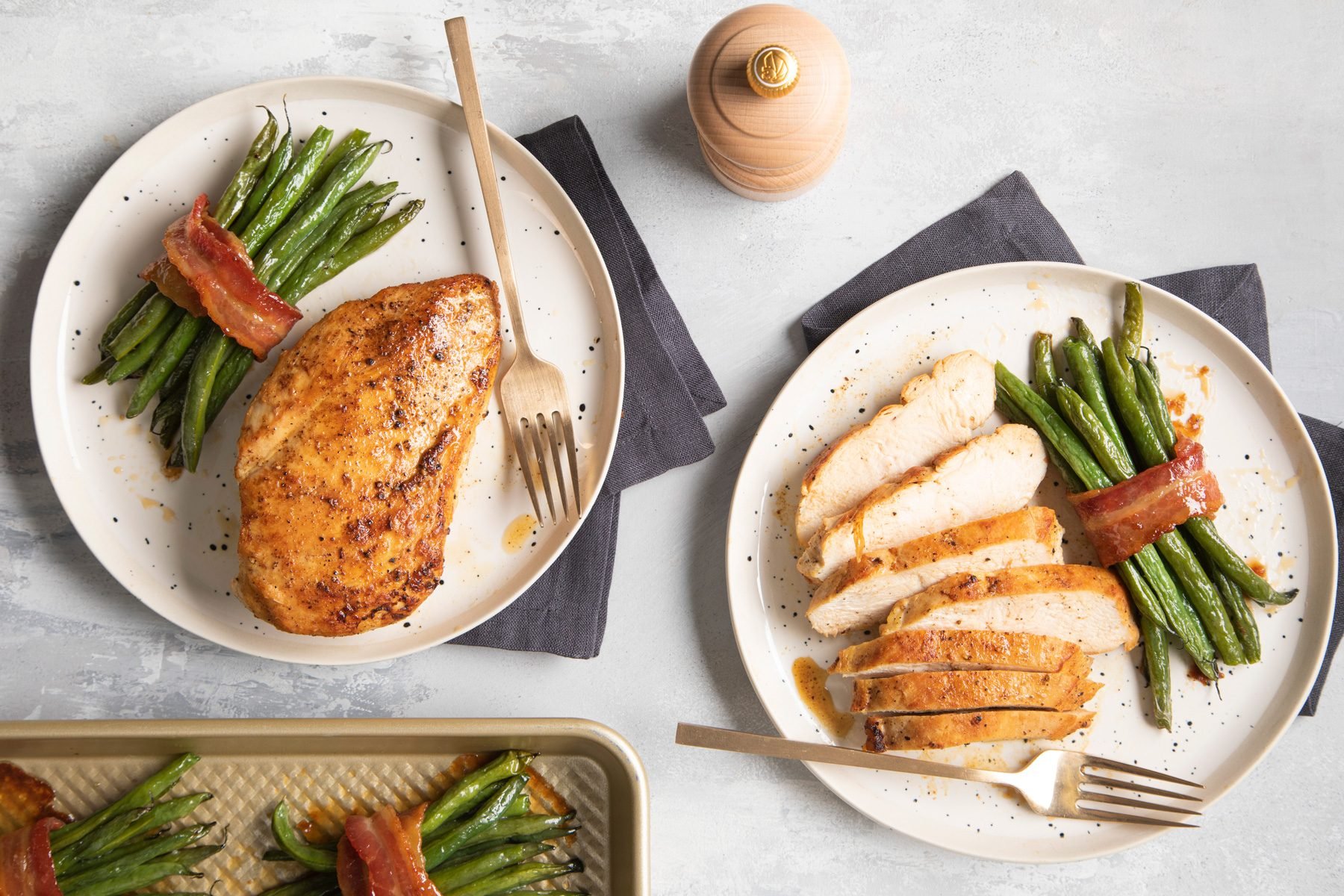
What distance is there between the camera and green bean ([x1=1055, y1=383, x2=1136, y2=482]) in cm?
287

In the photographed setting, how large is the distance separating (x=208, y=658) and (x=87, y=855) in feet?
2.18

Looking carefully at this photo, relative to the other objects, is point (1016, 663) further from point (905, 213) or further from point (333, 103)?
point (333, 103)

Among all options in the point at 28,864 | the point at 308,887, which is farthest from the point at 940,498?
the point at 28,864

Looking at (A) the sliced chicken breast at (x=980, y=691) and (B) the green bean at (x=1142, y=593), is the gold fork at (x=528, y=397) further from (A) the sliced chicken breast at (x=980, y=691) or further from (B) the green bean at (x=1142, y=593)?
(B) the green bean at (x=1142, y=593)

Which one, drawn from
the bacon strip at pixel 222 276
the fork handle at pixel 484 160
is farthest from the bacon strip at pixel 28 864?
Result: the fork handle at pixel 484 160

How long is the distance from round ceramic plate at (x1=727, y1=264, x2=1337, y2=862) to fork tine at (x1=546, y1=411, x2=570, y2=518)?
56cm

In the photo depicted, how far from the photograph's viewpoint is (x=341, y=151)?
2865 millimetres

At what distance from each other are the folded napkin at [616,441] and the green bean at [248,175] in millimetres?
794

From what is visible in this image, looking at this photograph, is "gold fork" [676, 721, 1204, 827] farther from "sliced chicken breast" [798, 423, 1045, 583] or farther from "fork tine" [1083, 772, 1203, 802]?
"sliced chicken breast" [798, 423, 1045, 583]

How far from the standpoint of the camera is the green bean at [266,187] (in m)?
2.80

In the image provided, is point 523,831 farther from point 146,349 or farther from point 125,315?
point 125,315

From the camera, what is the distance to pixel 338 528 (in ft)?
8.29

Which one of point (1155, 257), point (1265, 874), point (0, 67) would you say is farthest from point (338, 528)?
point (1265, 874)

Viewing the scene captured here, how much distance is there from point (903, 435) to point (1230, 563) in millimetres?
1135
